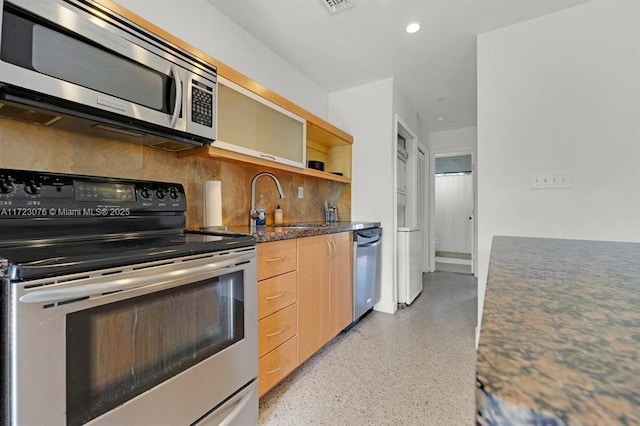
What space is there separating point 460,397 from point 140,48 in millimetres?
2403

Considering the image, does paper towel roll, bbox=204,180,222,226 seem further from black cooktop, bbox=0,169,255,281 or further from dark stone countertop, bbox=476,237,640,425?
dark stone countertop, bbox=476,237,640,425

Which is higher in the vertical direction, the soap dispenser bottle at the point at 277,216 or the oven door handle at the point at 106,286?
the soap dispenser bottle at the point at 277,216

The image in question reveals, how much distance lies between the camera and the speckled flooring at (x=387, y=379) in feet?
4.99

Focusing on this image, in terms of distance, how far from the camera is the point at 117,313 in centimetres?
91

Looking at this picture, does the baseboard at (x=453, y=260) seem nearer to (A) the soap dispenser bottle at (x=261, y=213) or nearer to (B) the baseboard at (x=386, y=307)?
(B) the baseboard at (x=386, y=307)

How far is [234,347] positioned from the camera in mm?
1263

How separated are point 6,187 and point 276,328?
1.27 meters

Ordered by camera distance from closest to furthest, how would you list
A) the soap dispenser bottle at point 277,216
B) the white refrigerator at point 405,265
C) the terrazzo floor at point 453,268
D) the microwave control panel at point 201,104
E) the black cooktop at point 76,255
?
the black cooktop at point 76,255, the microwave control panel at point 201,104, the soap dispenser bottle at point 277,216, the white refrigerator at point 405,265, the terrazzo floor at point 453,268

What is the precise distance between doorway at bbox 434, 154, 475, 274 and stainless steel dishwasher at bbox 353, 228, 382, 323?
3.56m

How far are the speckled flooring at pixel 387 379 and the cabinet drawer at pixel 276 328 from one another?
1.10 ft

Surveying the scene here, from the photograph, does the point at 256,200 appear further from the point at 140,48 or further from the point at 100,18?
the point at 100,18

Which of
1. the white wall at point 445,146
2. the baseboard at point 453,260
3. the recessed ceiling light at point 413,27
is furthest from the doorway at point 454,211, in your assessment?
the recessed ceiling light at point 413,27

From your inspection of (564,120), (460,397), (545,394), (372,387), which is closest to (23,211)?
(545,394)

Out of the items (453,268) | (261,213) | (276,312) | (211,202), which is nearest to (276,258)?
(276,312)
